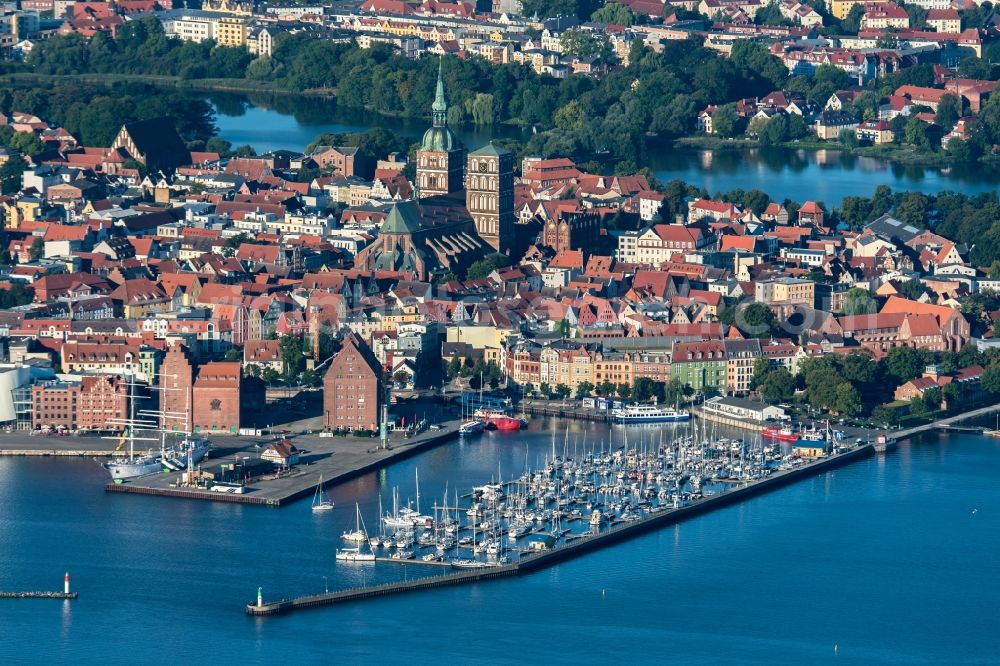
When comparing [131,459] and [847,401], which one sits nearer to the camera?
[131,459]

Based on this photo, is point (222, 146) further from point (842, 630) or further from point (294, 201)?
point (842, 630)

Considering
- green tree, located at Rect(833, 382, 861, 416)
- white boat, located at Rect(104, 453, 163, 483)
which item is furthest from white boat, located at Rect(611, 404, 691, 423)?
white boat, located at Rect(104, 453, 163, 483)

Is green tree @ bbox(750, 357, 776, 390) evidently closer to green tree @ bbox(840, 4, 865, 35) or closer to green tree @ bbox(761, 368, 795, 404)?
green tree @ bbox(761, 368, 795, 404)

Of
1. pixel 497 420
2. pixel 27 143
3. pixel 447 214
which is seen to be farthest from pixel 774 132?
pixel 497 420

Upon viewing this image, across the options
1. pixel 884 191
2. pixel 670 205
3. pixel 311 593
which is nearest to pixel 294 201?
pixel 670 205

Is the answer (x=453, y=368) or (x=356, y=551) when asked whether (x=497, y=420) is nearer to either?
(x=453, y=368)

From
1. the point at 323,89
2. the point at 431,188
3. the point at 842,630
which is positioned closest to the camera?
the point at 842,630
